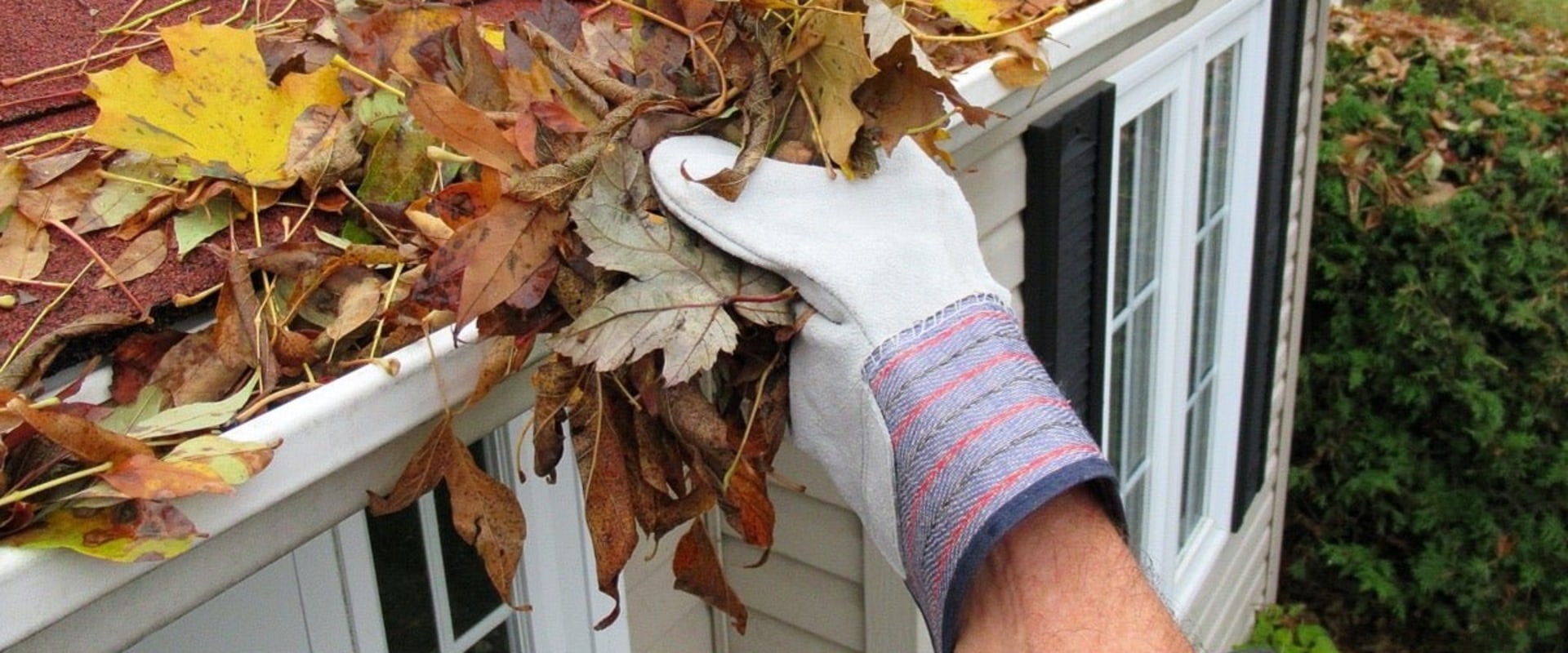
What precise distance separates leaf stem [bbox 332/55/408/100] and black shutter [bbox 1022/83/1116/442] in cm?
141

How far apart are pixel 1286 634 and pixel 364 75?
5166 millimetres

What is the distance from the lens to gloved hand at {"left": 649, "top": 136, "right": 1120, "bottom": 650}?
3.35 feet

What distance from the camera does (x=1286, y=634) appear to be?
18.0 feet

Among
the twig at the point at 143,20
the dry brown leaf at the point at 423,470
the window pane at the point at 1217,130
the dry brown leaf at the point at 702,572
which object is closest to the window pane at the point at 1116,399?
the window pane at the point at 1217,130

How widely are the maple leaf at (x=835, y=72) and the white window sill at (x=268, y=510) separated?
33 centimetres

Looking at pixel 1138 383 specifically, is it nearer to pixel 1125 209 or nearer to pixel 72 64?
pixel 1125 209

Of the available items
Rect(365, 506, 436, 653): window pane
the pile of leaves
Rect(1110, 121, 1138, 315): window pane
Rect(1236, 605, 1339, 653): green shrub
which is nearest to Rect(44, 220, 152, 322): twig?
the pile of leaves

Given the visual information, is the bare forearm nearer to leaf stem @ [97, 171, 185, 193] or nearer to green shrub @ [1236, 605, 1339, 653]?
leaf stem @ [97, 171, 185, 193]

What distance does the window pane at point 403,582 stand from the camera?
1.82 metres

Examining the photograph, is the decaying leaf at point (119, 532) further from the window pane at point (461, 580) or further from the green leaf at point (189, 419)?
the window pane at point (461, 580)

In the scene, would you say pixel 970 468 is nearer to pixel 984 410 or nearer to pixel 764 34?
pixel 984 410

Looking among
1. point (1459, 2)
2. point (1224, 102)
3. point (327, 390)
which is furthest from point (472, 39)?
point (1459, 2)

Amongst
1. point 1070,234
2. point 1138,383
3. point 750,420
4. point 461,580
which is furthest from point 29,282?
point 1138,383

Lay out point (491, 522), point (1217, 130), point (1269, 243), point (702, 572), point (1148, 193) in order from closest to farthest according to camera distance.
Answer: point (491, 522) → point (702, 572) → point (1148, 193) → point (1217, 130) → point (1269, 243)
